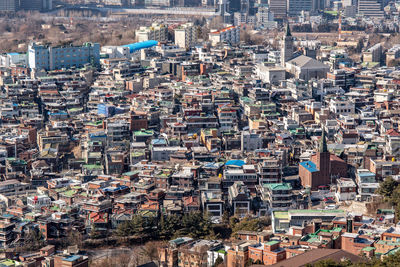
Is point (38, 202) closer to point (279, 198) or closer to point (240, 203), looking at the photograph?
point (240, 203)

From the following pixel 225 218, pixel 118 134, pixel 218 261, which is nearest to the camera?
pixel 218 261

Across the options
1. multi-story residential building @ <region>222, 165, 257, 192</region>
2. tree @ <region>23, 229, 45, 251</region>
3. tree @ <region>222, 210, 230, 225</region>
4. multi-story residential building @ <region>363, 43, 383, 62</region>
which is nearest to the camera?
tree @ <region>23, 229, 45, 251</region>

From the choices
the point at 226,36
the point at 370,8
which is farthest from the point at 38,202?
the point at 370,8

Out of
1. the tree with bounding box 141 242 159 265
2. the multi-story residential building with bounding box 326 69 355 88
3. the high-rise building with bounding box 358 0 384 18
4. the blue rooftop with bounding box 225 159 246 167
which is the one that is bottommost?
the tree with bounding box 141 242 159 265

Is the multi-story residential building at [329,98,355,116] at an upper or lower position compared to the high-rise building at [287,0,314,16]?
lower

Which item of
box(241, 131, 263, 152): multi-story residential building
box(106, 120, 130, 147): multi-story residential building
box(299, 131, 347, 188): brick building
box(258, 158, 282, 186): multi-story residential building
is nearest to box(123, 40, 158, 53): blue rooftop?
box(106, 120, 130, 147): multi-story residential building

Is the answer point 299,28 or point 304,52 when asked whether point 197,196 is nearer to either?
point 304,52

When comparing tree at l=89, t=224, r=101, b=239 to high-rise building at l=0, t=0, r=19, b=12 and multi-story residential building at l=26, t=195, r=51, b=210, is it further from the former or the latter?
high-rise building at l=0, t=0, r=19, b=12
